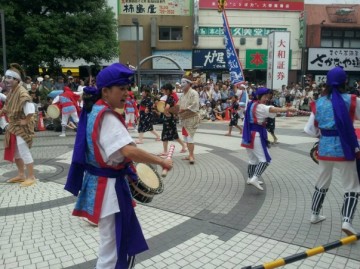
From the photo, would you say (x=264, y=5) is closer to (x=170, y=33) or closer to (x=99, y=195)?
(x=170, y=33)

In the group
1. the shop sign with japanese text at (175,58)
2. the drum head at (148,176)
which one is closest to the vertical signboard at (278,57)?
the shop sign with japanese text at (175,58)

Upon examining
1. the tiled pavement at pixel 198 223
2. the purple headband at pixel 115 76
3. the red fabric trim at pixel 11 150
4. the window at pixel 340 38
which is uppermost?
the window at pixel 340 38

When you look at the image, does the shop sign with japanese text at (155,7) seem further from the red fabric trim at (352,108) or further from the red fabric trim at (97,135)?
the red fabric trim at (97,135)

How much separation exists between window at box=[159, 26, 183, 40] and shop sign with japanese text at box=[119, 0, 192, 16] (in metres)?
1.09

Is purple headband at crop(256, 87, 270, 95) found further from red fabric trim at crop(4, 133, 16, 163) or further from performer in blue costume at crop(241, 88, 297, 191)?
red fabric trim at crop(4, 133, 16, 163)

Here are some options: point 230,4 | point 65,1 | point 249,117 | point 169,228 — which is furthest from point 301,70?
point 169,228

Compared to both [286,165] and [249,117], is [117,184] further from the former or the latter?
[286,165]

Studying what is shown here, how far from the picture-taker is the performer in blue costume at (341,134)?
4.01 metres

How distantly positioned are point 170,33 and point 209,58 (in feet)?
11.5

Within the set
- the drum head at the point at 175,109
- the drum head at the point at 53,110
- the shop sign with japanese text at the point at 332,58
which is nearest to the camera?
the drum head at the point at 175,109

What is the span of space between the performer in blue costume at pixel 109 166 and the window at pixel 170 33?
27.0 metres

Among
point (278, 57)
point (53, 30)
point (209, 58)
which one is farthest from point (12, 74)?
point (209, 58)

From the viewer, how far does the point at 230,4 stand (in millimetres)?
29359

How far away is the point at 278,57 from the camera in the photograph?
20625 mm
